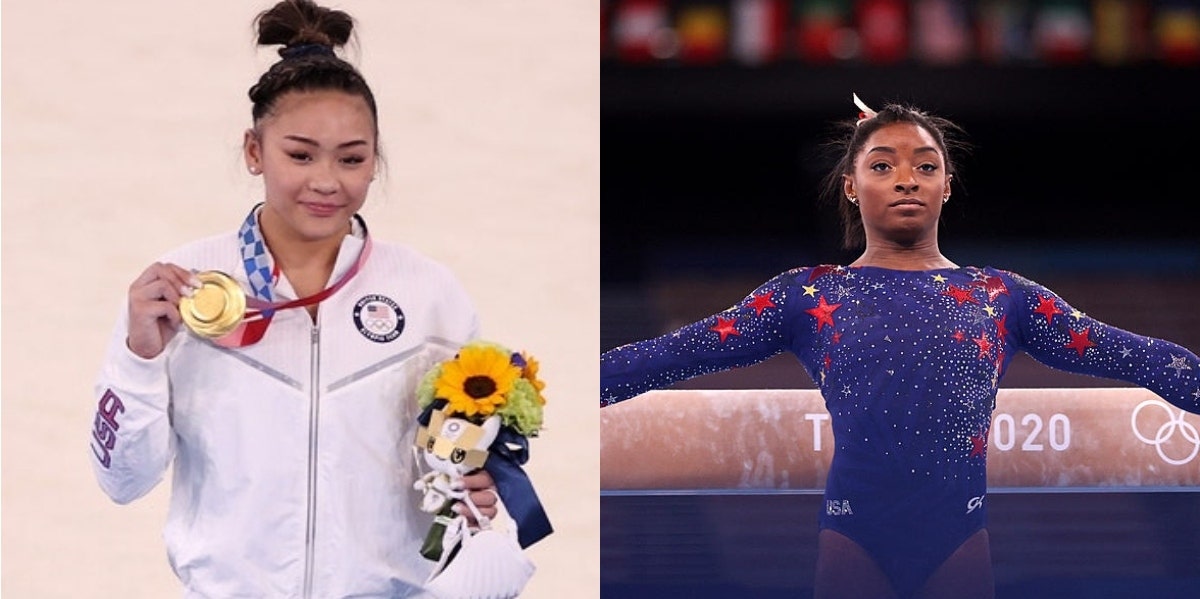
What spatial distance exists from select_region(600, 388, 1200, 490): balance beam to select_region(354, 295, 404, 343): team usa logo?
4.24 feet

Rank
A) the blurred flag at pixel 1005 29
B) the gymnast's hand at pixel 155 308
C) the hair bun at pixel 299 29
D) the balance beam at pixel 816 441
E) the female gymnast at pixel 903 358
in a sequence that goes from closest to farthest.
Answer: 1. the gymnast's hand at pixel 155 308
2. the hair bun at pixel 299 29
3. the female gymnast at pixel 903 358
4. the balance beam at pixel 816 441
5. the blurred flag at pixel 1005 29

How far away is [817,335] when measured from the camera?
2.97 metres

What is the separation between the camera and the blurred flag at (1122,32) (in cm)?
389

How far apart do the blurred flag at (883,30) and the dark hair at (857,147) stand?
1.30 ft

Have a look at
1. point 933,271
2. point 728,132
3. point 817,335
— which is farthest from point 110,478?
point 728,132

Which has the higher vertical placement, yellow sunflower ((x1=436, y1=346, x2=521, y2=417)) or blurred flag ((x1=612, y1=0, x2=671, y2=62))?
blurred flag ((x1=612, y1=0, x2=671, y2=62))

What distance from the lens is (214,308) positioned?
1.91 meters

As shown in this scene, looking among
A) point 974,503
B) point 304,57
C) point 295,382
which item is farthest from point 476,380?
point 974,503

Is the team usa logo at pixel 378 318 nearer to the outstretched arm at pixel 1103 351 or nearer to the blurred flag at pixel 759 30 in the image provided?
the outstretched arm at pixel 1103 351

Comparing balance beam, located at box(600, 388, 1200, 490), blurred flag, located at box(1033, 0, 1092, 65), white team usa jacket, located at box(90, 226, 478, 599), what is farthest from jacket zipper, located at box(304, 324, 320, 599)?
blurred flag, located at box(1033, 0, 1092, 65)

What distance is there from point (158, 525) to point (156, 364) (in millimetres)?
1237

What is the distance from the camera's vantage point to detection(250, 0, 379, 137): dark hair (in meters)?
2.07

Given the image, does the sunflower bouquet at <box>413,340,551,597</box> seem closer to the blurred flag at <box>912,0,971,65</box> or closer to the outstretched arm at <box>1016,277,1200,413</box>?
the outstretched arm at <box>1016,277,1200,413</box>

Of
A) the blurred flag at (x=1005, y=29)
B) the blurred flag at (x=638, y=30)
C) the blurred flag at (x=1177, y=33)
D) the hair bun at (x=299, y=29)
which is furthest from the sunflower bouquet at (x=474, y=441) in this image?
the blurred flag at (x=1177, y=33)
